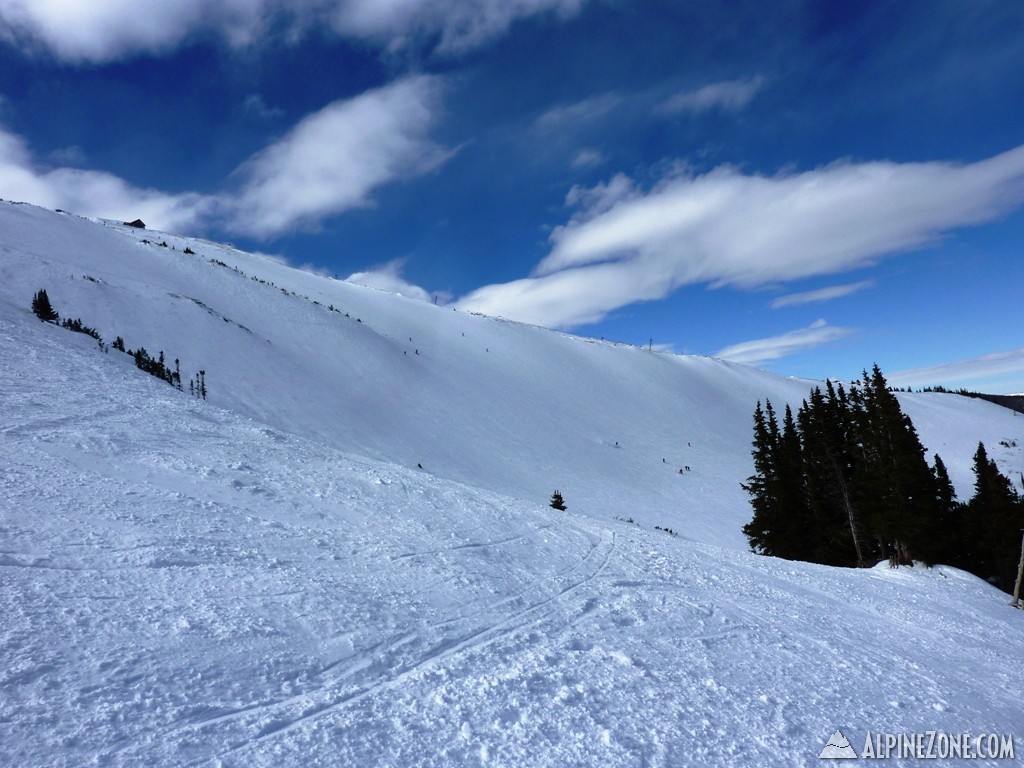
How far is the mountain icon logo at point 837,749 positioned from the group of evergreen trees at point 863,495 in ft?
68.1

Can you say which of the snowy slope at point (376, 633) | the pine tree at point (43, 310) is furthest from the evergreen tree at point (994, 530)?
the pine tree at point (43, 310)

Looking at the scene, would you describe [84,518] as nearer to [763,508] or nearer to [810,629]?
[810,629]

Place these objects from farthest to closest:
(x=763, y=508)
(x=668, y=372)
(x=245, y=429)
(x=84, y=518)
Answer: (x=668, y=372) < (x=763, y=508) < (x=245, y=429) < (x=84, y=518)

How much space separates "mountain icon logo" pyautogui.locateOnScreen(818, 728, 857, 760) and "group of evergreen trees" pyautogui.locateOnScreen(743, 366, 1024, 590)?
20755 mm

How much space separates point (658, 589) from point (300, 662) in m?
5.93

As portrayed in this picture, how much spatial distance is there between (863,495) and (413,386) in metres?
31.6

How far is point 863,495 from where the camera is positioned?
25.1m

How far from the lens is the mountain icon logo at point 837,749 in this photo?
15.4ft

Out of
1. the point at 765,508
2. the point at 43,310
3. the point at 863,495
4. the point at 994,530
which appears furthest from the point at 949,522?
the point at 43,310

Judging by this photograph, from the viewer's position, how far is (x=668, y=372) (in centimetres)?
8288

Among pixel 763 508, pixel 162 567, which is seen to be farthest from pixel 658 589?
pixel 763 508

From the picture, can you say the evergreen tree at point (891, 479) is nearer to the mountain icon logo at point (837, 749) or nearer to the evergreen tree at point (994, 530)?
the evergreen tree at point (994, 530)

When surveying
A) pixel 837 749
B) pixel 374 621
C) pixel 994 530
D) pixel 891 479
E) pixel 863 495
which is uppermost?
pixel 891 479

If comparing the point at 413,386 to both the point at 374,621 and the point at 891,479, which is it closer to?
the point at 891,479
